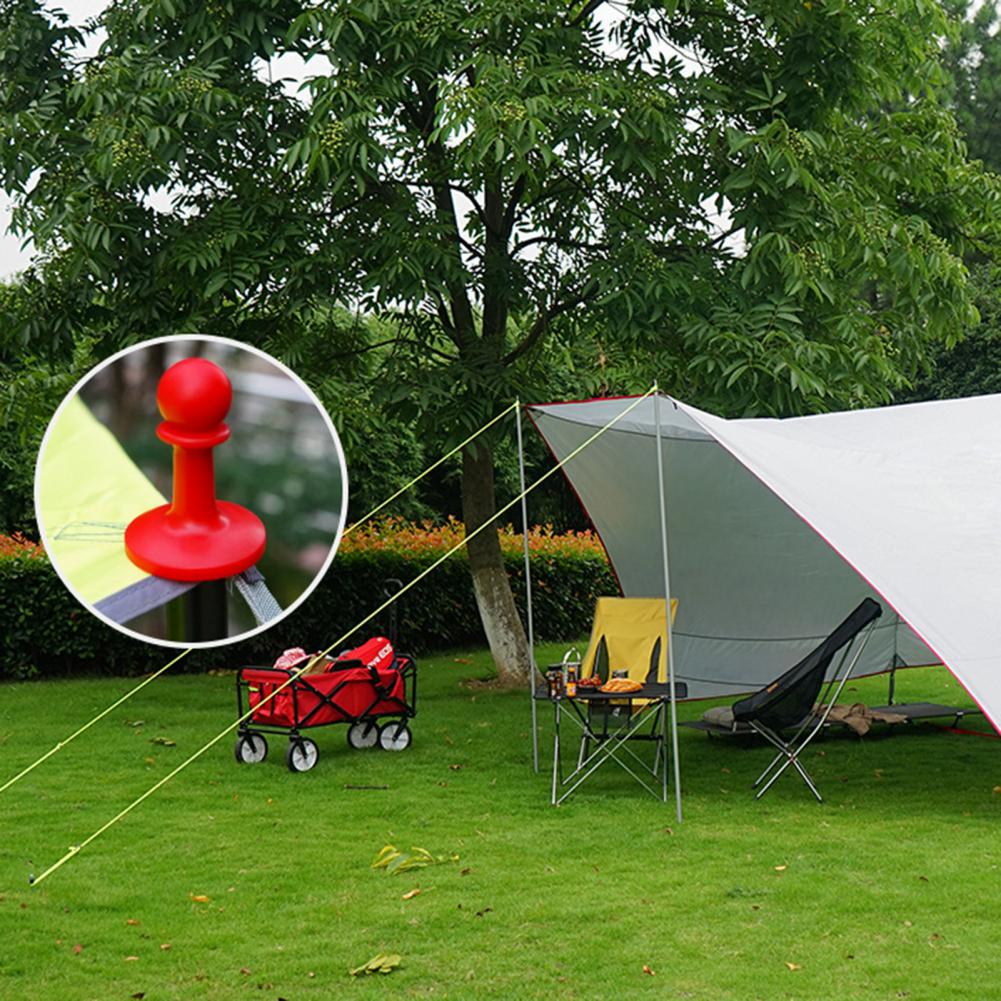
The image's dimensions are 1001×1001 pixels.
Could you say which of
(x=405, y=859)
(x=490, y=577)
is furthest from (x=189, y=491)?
(x=490, y=577)

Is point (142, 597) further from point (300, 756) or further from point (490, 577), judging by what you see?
point (490, 577)

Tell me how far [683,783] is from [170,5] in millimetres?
4802

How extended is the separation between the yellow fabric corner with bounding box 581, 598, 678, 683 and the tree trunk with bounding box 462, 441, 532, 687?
2.46 m

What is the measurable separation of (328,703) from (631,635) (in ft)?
5.21

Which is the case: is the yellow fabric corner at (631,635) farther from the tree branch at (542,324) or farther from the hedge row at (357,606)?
the hedge row at (357,606)

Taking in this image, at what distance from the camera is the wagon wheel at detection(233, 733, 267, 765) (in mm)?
7094

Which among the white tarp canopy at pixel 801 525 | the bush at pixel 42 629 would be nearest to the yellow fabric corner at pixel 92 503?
the white tarp canopy at pixel 801 525

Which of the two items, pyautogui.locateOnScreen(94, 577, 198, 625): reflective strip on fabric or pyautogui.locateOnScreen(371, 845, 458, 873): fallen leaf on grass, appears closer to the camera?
pyautogui.locateOnScreen(94, 577, 198, 625): reflective strip on fabric

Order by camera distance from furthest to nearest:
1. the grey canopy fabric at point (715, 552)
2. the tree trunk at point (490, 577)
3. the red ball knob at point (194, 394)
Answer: the tree trunk at point (490, 577)
the grey canopy fabric at point (715, 552)
the red ball knob at point (194, 394)

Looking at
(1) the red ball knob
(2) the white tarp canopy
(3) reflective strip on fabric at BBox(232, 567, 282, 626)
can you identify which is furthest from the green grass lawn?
(1) the red ball knob

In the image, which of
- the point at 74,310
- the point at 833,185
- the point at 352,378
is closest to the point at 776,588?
the point at 833,185

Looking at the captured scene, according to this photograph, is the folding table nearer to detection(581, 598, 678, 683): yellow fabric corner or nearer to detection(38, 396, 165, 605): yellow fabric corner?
detection(581, 598, 678, 683): yellow fabric corner

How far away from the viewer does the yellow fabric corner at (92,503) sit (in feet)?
3.79

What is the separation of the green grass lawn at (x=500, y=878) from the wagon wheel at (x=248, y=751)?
9cm
